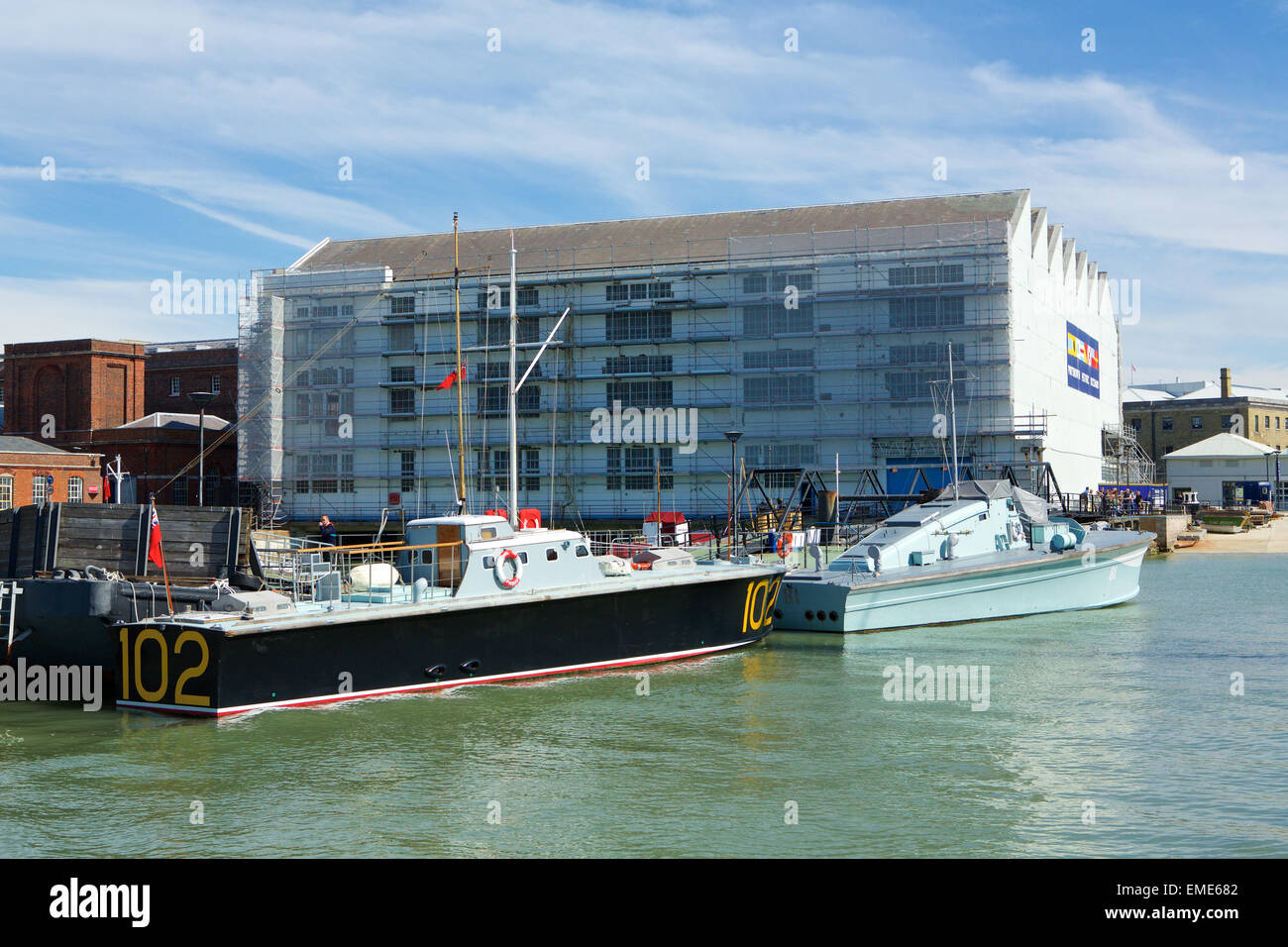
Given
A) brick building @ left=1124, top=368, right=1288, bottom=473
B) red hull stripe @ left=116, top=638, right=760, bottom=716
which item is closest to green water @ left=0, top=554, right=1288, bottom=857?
red hull stripe @ left=116, top=638, right=760, bottom=716

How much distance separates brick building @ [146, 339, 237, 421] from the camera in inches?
3187

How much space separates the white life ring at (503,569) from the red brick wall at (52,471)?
4591cm

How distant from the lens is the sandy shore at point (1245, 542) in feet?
194

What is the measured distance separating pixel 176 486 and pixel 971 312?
49.0 meters

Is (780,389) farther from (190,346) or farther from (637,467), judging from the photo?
(190,346)

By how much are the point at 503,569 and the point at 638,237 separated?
5203 centimetres

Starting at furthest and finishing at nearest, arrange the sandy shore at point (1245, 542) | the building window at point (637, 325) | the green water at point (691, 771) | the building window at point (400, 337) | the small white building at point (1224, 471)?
1. the small white building at point (1224, 471)
2. the building window at point (400, 337)
3. the building window at point (637, 325)
4. the sandy shore at point (1245, 542)
5. the green water at point (691, 771)

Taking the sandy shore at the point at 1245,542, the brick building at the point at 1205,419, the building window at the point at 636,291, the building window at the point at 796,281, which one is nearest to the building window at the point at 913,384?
the building window at the point at 796,281

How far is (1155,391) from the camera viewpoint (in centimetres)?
12294

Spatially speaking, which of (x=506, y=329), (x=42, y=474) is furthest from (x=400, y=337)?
(x=42, y=474)

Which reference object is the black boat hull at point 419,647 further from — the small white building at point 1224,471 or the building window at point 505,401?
the small white building at point 1224,471

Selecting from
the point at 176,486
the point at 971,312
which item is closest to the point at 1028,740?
the point at 971,312

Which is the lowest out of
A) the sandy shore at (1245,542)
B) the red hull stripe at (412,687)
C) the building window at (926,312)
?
the red hull stripe at (412,687)
